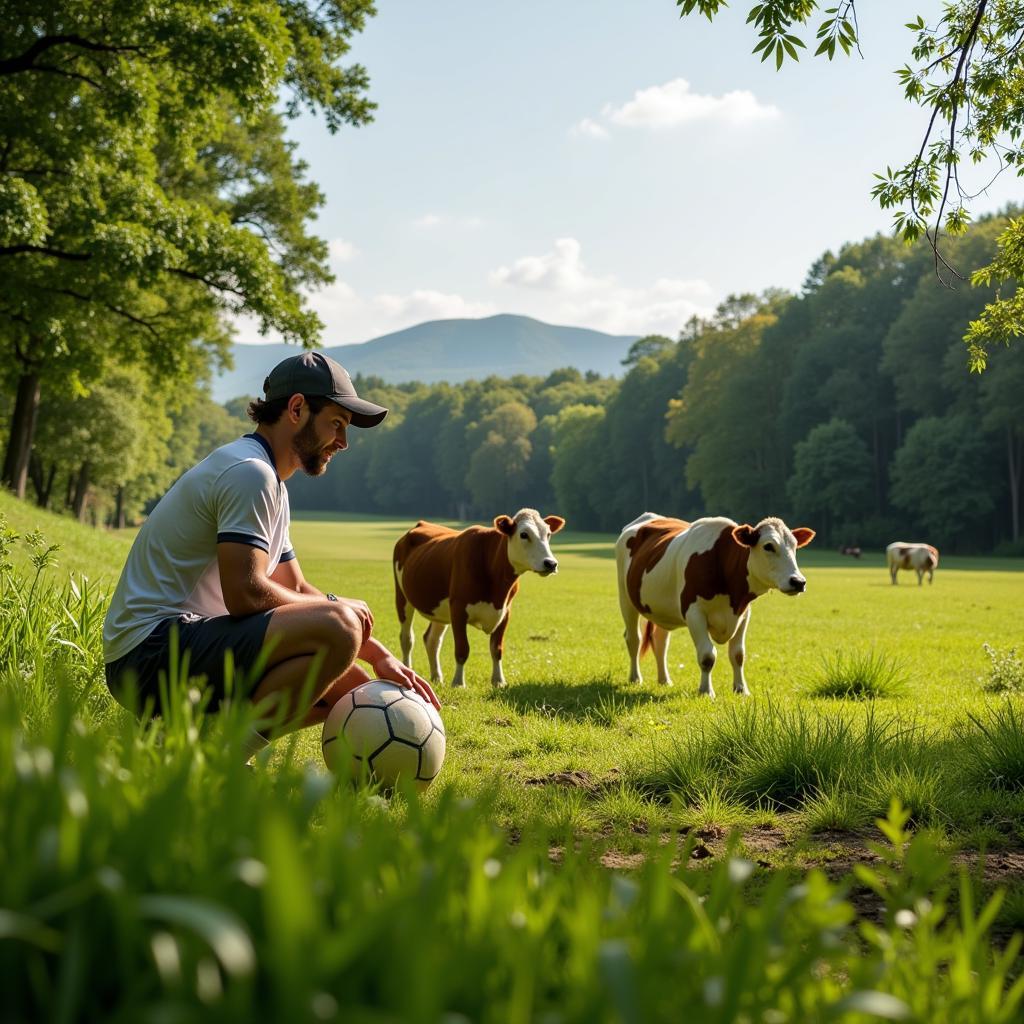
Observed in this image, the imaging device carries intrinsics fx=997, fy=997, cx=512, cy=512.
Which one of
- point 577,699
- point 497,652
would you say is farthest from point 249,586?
point 497,652

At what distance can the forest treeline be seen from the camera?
5191 cm

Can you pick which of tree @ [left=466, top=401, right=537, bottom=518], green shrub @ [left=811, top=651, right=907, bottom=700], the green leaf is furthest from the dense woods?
the green leaf

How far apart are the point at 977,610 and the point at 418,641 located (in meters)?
12.8

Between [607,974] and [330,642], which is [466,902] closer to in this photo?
[607,974]

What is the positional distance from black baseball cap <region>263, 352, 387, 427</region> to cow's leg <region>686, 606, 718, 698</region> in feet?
18.3

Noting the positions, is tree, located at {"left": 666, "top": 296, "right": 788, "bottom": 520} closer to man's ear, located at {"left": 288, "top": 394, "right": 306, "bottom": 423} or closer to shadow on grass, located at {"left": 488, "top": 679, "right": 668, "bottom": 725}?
shadow on grass, located at {"left": 488, "top": 679, "right": 668, "bottom": 725}

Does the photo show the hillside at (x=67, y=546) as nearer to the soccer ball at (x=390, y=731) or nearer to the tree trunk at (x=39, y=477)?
the soccer ball at (x=390, y=731)

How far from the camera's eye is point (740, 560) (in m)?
9.84

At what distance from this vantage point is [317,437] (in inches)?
200

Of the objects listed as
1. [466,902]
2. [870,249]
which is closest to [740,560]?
[466,902]

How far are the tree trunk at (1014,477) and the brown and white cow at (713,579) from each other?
55392 mm

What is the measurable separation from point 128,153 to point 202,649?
17.3 metres

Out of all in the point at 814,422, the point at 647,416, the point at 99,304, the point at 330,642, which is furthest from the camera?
the point at 647,416

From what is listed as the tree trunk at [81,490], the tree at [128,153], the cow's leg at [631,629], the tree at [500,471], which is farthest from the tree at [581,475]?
the cow's leg at [631,629]
